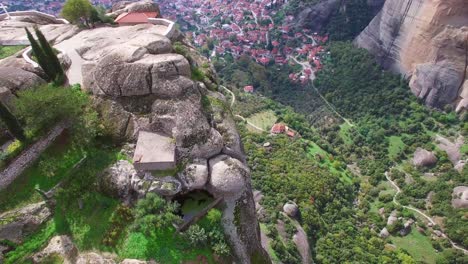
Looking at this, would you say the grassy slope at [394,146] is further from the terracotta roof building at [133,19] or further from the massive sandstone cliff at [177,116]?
the terracotta roof building at [133,19]

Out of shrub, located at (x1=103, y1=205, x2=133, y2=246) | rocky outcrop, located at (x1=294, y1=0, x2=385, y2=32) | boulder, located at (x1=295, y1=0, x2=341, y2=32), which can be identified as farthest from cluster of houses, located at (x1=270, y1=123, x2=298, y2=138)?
boulder, located at (x1=295, y1=0, x2=341, y2=32)

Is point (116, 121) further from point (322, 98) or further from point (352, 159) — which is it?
point (322, 98)

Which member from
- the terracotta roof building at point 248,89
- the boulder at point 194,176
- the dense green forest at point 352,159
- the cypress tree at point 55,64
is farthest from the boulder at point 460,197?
the cypress tree at point 55,64

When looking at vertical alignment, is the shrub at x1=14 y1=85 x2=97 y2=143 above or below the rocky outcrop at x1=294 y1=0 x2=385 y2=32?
above

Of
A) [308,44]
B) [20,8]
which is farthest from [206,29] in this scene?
[20,8]

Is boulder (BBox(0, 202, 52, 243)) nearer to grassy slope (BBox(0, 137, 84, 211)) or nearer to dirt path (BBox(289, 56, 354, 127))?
grassy slope (BBox(0, 137, 84, 211))

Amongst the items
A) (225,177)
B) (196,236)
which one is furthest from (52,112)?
(196,236)
